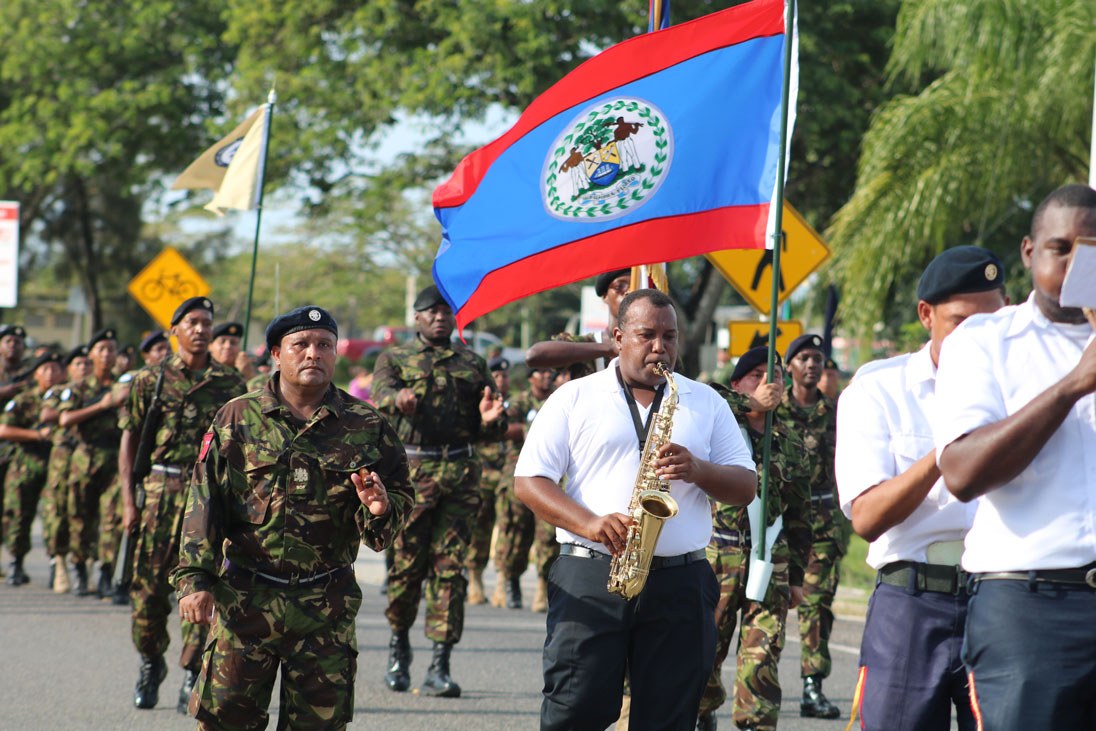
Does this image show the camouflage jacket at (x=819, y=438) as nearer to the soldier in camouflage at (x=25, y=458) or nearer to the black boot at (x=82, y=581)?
the black boot at (x=82, y=581)

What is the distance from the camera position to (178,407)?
816 cm

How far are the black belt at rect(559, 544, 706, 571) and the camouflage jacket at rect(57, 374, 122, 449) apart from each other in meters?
8.55

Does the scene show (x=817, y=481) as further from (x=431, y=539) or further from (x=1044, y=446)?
(x=1044, y=446)

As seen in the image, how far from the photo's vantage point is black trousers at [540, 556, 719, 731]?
4906mm

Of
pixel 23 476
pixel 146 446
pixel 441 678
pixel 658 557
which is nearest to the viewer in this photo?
pixel 658 557

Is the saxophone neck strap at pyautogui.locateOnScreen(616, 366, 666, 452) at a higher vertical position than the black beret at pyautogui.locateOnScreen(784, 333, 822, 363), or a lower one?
lower

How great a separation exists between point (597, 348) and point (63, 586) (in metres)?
8.33

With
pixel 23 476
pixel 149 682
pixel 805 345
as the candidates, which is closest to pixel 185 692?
pixel 149 682

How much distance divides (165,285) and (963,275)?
44.9 ft

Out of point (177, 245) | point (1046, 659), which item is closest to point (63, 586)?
point (1046, 659)

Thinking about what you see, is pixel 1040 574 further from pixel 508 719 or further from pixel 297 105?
pixel 297 105

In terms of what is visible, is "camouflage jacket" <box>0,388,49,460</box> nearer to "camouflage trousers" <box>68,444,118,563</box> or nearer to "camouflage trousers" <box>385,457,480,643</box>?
"camouflage trousers" <box>68,444,118,563</box>

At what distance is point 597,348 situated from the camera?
21.9 feet

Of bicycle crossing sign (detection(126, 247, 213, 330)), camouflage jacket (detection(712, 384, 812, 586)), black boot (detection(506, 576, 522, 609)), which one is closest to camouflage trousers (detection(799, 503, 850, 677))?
camouflage jacket (detection(712, 384, 812, 586))
